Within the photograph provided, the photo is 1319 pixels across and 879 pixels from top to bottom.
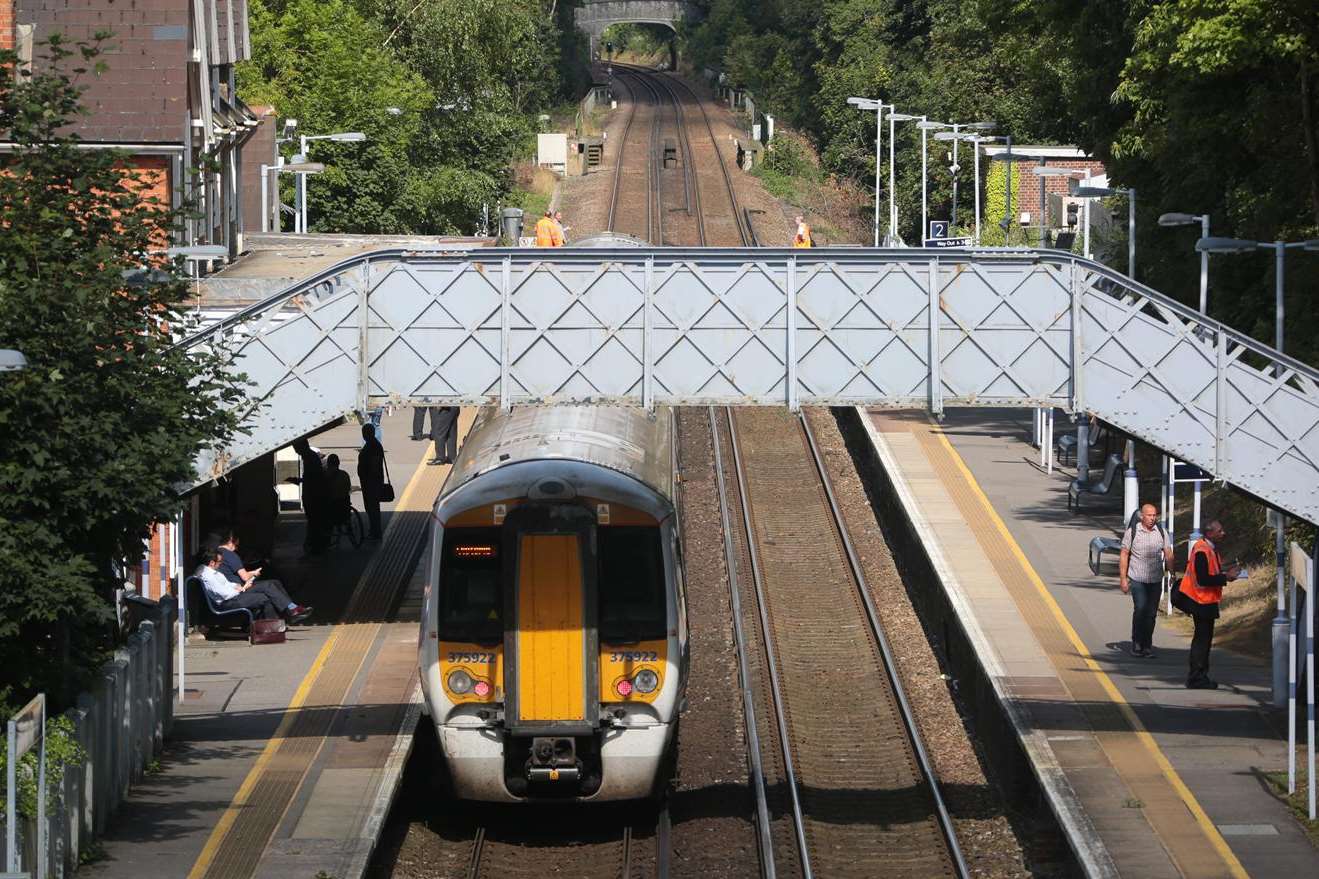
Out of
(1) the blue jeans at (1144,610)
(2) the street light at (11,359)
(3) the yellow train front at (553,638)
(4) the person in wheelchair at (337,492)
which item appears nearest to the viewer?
(2) the street light at (11,359)

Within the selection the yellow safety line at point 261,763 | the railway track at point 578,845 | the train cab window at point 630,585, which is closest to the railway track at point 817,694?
the railway track at point 578,845

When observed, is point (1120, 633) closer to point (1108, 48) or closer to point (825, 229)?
point (1108, 48)

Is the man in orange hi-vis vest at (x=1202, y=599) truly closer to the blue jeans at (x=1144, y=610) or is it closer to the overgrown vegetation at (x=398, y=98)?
the blue jeans at (x=1144, y=610)

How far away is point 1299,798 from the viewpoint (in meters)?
15.6

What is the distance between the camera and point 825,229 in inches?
2376

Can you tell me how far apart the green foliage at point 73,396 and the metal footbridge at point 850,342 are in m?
1.40

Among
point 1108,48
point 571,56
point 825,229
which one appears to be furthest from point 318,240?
point 571,56

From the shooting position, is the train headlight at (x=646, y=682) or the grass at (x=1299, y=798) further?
the train headlight at (x=646, y=682)

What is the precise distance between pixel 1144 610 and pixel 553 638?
7049mm

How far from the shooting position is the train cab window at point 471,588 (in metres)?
16.1

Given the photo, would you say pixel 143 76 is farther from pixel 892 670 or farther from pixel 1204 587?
pixel 1204 587

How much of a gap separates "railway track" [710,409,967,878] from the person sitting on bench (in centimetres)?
533

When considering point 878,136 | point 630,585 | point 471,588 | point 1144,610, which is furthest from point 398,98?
point 630,585

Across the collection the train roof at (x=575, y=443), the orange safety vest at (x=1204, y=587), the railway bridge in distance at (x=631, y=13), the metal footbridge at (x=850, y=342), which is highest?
the railway bridge in distance at (x=631, y=13)
